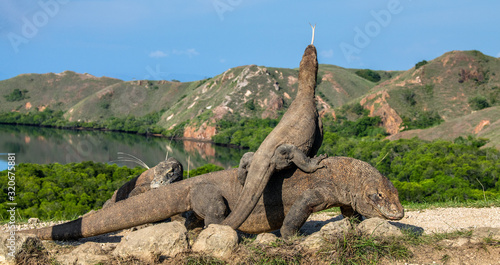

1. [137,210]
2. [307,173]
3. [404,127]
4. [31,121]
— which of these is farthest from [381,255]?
[31,121]

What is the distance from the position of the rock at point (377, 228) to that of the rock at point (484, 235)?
1119mm

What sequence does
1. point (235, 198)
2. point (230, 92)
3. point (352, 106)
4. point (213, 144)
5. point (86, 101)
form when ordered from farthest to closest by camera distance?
point (86, 101) < point (230, 92) < point (352, 106) < point (213, 144) < point (235, 198)

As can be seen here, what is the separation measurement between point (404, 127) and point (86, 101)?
76.4 metres

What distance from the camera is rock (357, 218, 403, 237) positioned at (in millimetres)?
7147

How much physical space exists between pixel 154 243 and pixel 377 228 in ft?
11.4

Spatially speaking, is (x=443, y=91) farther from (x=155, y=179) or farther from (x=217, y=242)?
(x=217, y=242)

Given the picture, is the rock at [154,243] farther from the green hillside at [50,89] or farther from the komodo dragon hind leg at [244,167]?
the green hillside at [50,89]

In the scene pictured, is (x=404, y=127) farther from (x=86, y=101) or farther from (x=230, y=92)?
(x=86, y=101)

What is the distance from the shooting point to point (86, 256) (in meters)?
6.84

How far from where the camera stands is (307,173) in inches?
309

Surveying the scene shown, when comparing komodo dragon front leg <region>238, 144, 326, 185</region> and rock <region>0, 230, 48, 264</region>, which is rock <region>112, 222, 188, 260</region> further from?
komodo dragon front leg <region>238, 144, 326, 185</region>

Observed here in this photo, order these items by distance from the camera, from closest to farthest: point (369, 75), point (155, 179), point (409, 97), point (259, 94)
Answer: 1. point (155, 179)
2. point (409, 97)
3. point (259, 94)
4. point (369, 75)

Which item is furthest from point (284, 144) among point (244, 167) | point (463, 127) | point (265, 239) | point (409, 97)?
point (409, 97)

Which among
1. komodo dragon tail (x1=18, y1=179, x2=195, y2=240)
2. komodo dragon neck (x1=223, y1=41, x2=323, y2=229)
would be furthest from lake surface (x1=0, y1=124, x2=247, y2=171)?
komodo dragon neck (x1=223, y1=41, x2=323, y2=229)
